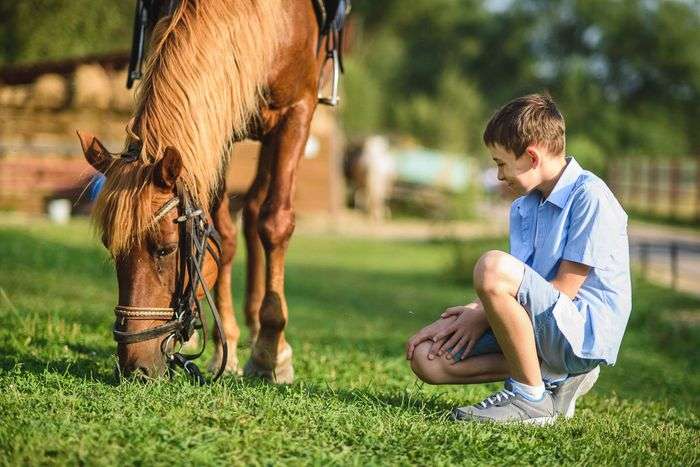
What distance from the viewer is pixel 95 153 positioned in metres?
3.55

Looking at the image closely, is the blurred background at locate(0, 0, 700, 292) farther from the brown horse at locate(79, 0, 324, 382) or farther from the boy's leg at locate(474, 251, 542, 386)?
the boy's leg at locate(474, 251, 542, 386)

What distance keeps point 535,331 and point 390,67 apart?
170 ft

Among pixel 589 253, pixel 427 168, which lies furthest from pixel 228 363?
pixel 427 168

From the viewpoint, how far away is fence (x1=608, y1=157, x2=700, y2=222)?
27.3 metres

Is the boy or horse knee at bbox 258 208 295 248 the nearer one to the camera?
the boy

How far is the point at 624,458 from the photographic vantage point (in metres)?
3.01

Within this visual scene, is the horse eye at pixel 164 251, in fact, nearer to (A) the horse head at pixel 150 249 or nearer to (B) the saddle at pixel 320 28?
(A) the horse head at pixel 150 249

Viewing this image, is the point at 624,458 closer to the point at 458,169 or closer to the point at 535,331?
the point at 535,331

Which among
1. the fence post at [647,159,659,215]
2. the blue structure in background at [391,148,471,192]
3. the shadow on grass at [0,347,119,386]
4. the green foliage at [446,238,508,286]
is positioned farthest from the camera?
the blue structure in background at [391,148,471,192]

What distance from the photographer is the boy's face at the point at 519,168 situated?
3.40 m

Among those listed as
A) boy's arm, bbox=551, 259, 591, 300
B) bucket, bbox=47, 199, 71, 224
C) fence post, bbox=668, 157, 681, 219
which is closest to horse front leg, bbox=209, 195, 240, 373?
boy's arm, bbox=551, 259, 591, 300

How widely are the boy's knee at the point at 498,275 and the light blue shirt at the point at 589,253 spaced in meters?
0.20

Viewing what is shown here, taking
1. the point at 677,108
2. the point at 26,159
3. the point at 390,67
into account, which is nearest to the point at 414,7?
the point at 390,67

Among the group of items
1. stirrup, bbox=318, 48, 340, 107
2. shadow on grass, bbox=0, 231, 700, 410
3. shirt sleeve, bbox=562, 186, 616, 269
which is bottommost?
shadow on grass, bbox=0, 231, 700, 410
